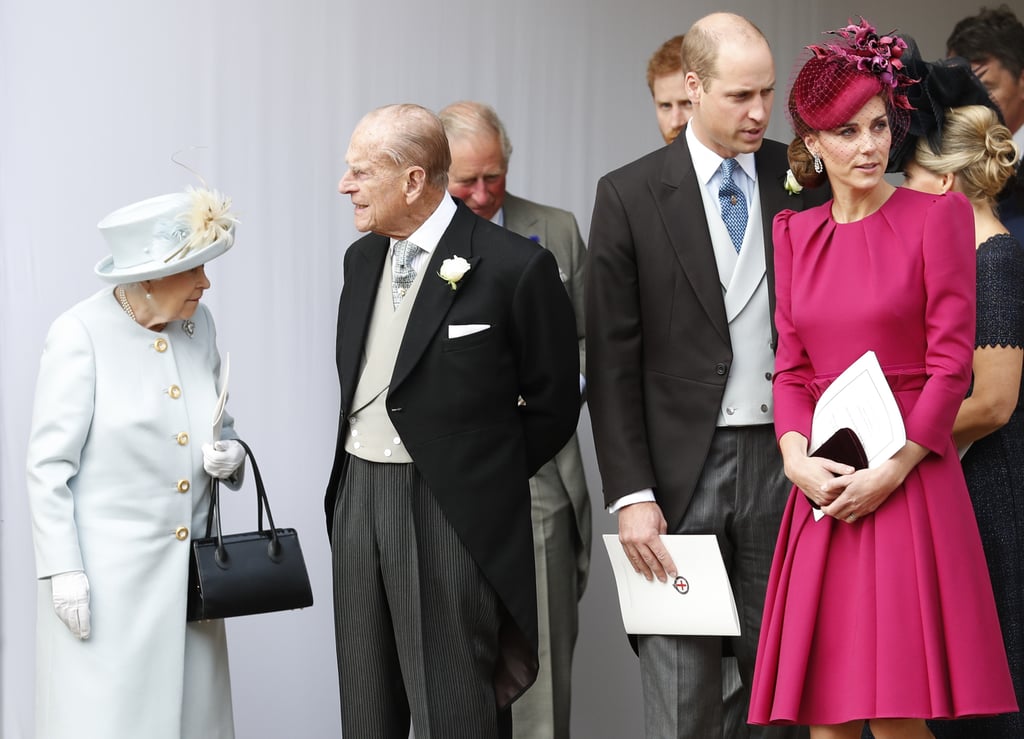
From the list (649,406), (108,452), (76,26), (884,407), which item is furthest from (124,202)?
(884,407)

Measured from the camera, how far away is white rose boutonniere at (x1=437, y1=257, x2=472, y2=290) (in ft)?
10.9

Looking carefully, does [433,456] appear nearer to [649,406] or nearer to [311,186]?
[649,406]

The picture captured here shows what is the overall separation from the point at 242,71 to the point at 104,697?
1903 millimetres

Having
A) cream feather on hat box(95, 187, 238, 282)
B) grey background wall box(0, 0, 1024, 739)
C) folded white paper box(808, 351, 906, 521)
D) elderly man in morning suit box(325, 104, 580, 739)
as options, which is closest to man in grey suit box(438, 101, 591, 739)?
grey background wall box(0, 0, 1024, 739)

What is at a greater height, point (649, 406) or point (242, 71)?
point (242, 71)

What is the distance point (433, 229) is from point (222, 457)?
29.6 inches

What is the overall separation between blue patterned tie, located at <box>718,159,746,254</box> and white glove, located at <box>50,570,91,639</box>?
172 centimetres

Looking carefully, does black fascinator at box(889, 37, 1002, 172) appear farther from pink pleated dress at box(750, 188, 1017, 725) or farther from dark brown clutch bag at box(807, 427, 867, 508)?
dark brown clutch bag at box(807, 427, 867, 508)

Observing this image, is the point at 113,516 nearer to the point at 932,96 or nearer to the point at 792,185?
the point at 792,185

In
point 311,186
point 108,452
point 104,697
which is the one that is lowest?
point 104,697

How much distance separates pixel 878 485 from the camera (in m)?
2.73

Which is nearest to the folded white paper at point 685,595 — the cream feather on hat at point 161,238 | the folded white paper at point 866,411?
the folded white paper at point 866,411

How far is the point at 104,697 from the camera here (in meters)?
3.36

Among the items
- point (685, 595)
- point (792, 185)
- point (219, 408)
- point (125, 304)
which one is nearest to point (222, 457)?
point (219, 408)
